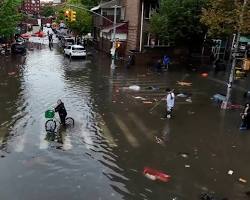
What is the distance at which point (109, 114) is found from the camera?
74.7 feet

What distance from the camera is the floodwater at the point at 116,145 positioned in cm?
1356

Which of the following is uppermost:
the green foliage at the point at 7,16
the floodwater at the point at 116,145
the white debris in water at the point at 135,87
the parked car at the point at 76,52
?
the green foliage at the point at 7,16

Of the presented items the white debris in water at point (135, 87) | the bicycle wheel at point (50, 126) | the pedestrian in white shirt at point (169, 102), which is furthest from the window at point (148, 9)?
the bicycle wheel at point (50, 126)

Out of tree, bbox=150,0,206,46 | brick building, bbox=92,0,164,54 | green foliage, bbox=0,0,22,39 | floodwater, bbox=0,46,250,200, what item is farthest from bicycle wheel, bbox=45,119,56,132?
green foliage, bbox=0,0,22,39

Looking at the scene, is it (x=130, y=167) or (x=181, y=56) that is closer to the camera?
(x=130, y=167)

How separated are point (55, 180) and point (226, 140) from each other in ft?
28.1

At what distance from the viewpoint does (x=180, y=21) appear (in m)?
38.7

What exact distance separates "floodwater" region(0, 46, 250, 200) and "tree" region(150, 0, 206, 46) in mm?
8851

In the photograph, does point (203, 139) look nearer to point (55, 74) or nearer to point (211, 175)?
point (211, 175)

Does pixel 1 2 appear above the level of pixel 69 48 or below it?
above

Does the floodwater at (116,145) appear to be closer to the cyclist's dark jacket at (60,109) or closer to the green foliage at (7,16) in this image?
the cyclist's dark jacket at (60,109)

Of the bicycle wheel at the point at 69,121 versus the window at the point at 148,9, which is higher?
the window at the point at 148,9

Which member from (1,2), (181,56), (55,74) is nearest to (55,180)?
(55,74)

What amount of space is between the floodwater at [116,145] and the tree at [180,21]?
885cm
